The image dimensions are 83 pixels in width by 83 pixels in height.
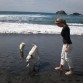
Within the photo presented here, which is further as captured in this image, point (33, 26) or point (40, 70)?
point (33, 26)

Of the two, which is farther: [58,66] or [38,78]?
[58,66]

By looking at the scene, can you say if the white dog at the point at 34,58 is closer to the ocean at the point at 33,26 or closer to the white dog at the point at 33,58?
the white dog at the point at 33,58

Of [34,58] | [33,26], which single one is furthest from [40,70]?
[33,26]

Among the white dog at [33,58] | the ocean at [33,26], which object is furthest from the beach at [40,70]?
the ocean at [33,26]

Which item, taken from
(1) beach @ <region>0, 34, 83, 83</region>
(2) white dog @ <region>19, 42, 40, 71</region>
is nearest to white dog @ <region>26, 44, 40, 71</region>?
(2) white dog @ <region>19, 42, 40, 71</region>

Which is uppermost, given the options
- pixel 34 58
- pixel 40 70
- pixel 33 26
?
pixel 34 58

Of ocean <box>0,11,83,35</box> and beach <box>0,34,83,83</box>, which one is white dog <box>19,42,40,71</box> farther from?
ocean <box>0,11,83,35</box>

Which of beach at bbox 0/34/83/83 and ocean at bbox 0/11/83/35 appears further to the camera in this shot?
ocean at bbox 0/11/83/35

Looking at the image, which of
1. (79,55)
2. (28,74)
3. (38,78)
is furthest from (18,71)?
(79,55)

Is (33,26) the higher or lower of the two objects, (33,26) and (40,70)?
the lower

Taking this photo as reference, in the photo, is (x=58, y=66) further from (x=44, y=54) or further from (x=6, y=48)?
(x=6, y=48)

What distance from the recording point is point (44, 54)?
1305cm

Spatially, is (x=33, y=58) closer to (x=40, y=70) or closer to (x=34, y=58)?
(x=34, y=58)

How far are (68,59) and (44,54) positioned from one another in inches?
145
